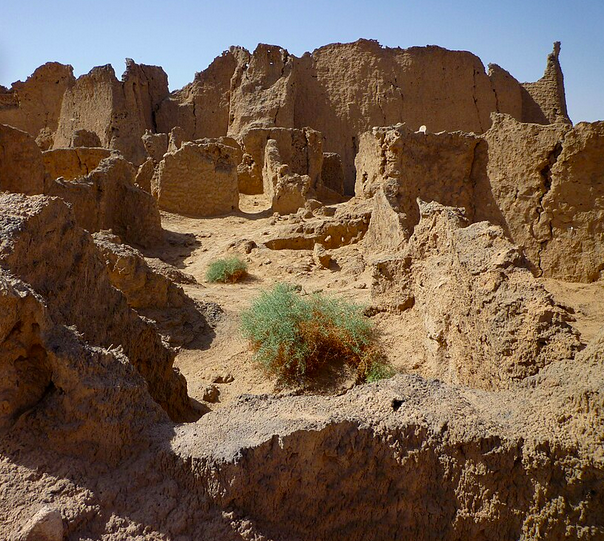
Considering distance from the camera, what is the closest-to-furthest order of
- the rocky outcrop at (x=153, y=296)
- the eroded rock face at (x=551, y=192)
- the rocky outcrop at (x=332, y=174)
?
the rocky outcrop at (x=153, y=296) → the eroded rock face at (x=551, y=192) → the rocky outcrop at (x=332, y=174)

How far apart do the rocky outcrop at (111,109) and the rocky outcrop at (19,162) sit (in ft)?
32.0

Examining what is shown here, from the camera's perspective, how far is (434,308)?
14.1 ft

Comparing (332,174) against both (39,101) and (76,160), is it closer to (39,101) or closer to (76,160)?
(76,160)

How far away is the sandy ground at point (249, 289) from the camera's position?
4789mm

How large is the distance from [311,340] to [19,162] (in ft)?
14.9

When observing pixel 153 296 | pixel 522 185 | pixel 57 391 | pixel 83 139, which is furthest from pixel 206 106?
pixel 57 391

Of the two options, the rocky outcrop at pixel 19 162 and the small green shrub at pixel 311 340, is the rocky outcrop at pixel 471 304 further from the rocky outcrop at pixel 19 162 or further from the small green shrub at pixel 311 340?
the rocky outcrop at pixel 19 162

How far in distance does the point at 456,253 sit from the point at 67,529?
283 centimetres

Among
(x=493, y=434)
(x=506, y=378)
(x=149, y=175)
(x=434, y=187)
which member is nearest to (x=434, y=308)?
(x=506, y=378)

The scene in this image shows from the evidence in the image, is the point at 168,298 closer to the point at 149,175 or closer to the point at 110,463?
the point at 110,463

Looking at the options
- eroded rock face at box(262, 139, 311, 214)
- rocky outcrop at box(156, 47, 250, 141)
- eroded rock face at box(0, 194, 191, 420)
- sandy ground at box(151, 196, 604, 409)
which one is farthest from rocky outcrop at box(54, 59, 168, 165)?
eroded rock face at box(0, 194, 191, 420)

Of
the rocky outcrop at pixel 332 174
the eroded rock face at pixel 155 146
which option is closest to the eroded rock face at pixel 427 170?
the rocky outcrop at pixel 332 174

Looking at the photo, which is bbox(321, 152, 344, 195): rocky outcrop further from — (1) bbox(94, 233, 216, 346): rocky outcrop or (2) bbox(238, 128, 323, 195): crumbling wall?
(1) bbox(94, 233, 216, 346): rocky outcrop

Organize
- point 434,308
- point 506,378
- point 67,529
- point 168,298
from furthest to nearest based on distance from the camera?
point 168,298 → point 434,308 → point 506,378 → point 67,529
